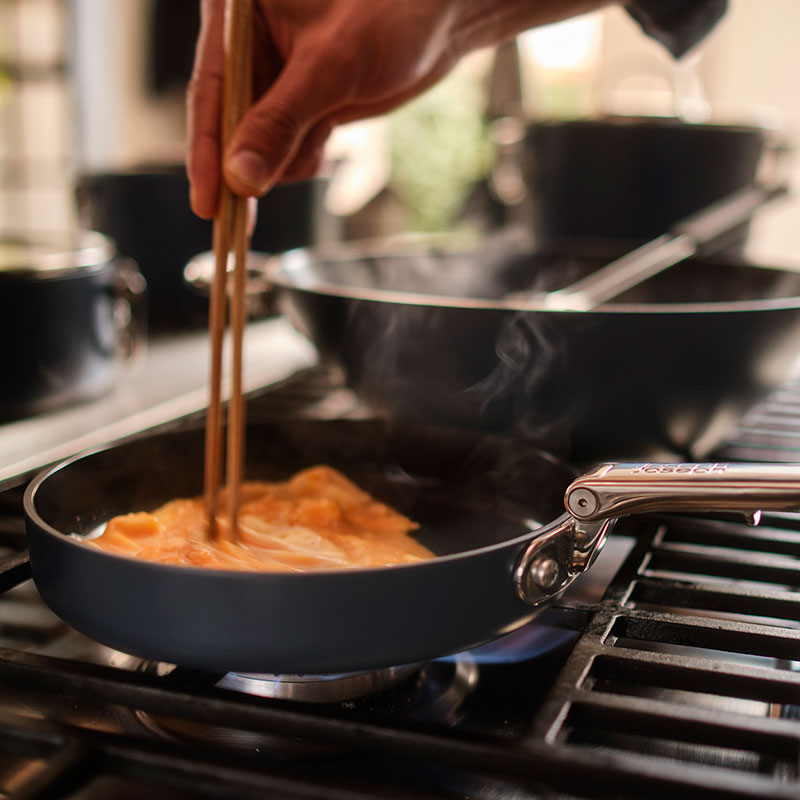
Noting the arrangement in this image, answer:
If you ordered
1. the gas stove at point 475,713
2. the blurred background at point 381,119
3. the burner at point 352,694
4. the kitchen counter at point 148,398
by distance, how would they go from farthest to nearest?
the blurred background at point 381,119 < the kitchen counter at point 148,398 < the burner at point 352,694 < the gas stove at point 475,713

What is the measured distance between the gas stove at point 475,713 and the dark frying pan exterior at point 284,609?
29mm

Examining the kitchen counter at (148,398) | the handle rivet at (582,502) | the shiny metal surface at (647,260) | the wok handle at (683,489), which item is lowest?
the kitchen counter at (148,398)

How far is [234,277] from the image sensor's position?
2.35 feet

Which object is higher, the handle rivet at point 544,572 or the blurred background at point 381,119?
the blurred background at point 381,119

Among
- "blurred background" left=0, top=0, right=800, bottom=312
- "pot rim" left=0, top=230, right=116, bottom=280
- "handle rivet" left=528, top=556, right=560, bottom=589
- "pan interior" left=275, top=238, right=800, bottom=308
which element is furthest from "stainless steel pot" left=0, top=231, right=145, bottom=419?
"handle rivet" left=528, top=556, right=560, bottom=589

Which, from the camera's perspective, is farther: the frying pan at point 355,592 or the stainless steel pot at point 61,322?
the stainless steel pot at point 61,322

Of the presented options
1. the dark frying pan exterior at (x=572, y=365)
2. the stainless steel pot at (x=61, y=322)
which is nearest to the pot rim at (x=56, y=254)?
the stainless steel pot at (x=61, y=322)

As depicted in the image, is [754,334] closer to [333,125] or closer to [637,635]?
[637,635]

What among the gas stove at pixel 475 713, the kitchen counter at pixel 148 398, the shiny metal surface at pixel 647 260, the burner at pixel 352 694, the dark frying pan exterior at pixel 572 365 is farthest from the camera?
the shiny metal surface at pixel 647 260

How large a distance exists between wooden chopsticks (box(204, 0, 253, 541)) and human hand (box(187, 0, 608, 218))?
15mm

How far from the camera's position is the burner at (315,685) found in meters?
0.57

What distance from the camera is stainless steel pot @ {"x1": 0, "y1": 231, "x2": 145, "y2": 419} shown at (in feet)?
3.05

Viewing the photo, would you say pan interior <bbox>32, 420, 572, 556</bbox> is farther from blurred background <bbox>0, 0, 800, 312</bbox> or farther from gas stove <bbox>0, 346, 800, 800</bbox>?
blurred background <bbox>0, 0, 800, 312</bbox>

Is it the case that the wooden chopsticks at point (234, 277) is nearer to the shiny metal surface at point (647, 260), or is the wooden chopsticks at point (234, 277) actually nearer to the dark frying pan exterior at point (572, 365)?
the dark frying pan exterior at point (572, 365)
